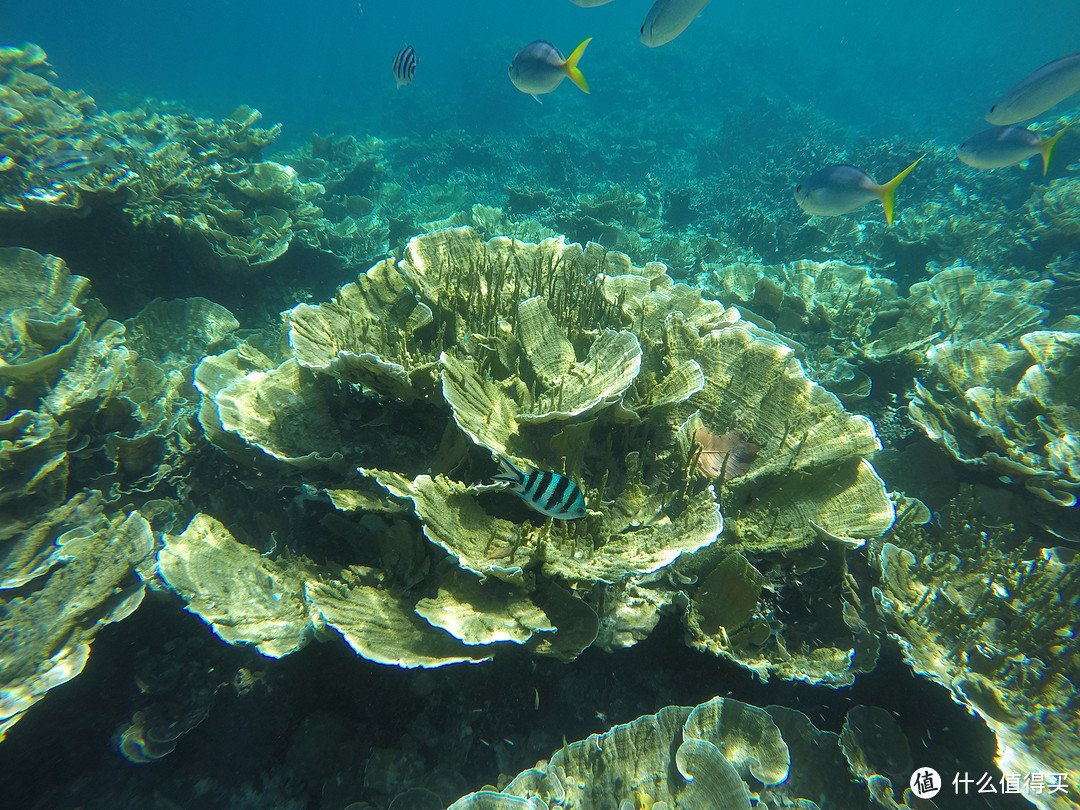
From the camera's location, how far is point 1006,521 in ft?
10.7

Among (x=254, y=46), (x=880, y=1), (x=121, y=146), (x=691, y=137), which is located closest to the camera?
(x=121, y=146)

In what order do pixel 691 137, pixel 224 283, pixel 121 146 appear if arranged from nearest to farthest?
pixel 224 283
pixel 121 146
pixel 691 137

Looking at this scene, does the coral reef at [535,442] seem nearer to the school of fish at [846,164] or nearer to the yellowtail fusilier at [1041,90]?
the school of fish at [846,164]

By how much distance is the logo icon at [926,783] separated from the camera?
2.20 meters

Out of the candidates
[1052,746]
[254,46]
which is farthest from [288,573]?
[254,46]

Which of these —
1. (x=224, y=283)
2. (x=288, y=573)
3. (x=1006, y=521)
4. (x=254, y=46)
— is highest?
(x=254, y=46)

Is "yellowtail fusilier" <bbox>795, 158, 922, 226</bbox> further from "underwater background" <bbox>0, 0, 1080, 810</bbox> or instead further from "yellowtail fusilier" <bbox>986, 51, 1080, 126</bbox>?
"yellowtail fusilier" <bbox>986, 51, 1080, 126</bbox>

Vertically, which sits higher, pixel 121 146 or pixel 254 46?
pixel 254 46

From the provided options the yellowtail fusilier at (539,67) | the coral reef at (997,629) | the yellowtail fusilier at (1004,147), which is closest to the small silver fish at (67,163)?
the yellowtail fusilier at (539,67)

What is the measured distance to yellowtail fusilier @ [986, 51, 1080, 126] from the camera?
546cm

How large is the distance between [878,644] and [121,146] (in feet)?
36.8

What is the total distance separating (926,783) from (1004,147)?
7.33 metres

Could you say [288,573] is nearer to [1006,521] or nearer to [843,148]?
[1006,521]

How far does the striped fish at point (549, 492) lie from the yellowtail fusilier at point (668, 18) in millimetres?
4999
